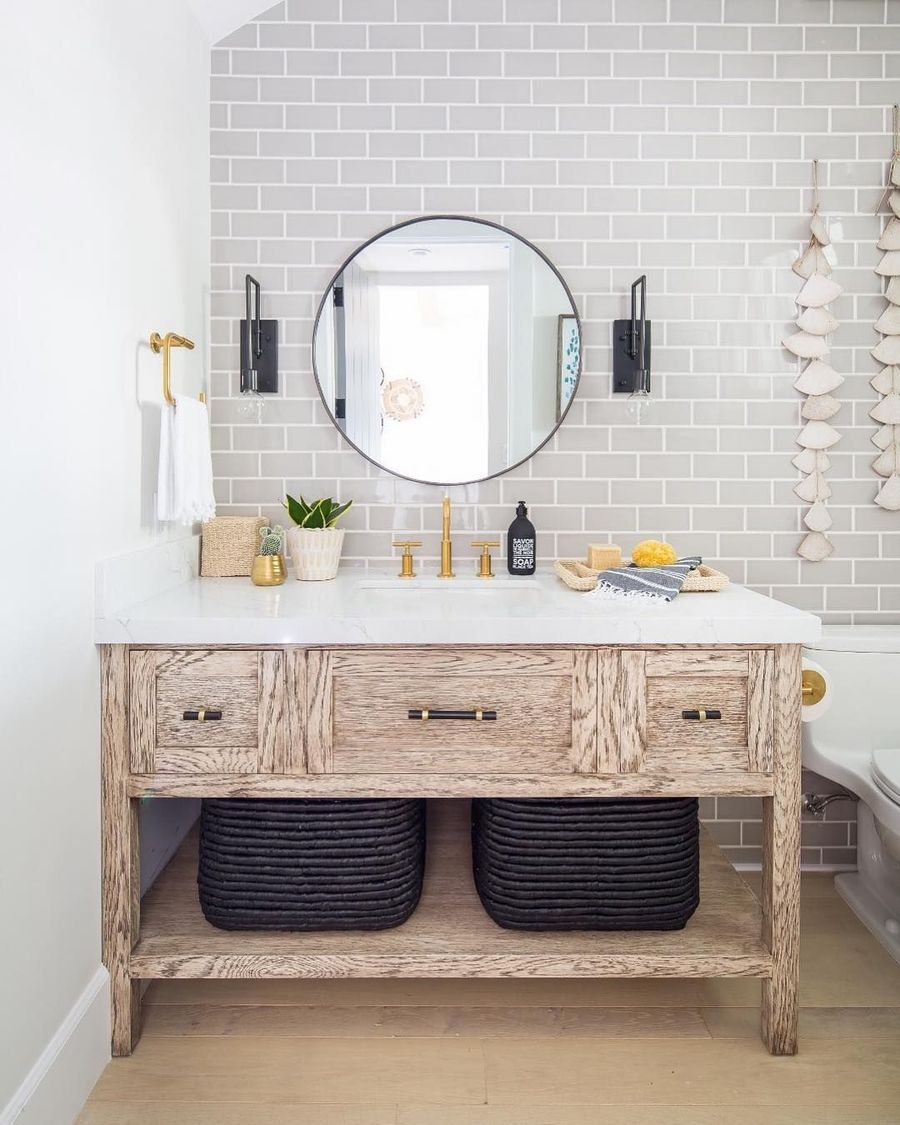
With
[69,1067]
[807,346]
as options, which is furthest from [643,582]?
[69,1067]

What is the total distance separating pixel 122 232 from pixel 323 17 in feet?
3.50

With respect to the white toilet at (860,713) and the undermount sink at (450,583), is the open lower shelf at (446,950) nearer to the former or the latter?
the white toilet at (860,713)

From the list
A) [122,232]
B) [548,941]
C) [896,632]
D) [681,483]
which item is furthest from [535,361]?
[548,941]

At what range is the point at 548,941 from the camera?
1735 millimetres

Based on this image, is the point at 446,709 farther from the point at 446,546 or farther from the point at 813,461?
the point at 813,461

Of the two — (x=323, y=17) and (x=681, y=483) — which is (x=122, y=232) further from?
(x=681, y=483)

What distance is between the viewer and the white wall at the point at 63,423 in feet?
4.30

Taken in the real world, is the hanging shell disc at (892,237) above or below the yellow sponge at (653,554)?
above

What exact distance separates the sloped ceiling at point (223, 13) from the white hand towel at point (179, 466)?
1106 mm

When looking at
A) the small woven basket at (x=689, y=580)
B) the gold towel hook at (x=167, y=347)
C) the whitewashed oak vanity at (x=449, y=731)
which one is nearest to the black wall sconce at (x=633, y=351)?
the small woven basket at (x=689, y=580)

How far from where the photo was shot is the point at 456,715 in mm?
1640

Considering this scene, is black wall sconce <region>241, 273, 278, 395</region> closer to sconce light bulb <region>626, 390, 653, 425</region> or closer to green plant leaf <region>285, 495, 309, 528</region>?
green plant leaf <region>285, 495, 309, 528</region>

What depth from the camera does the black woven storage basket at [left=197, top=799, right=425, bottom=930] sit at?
5.65 feet

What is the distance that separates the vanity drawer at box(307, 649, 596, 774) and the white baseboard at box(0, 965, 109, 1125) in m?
0.62
